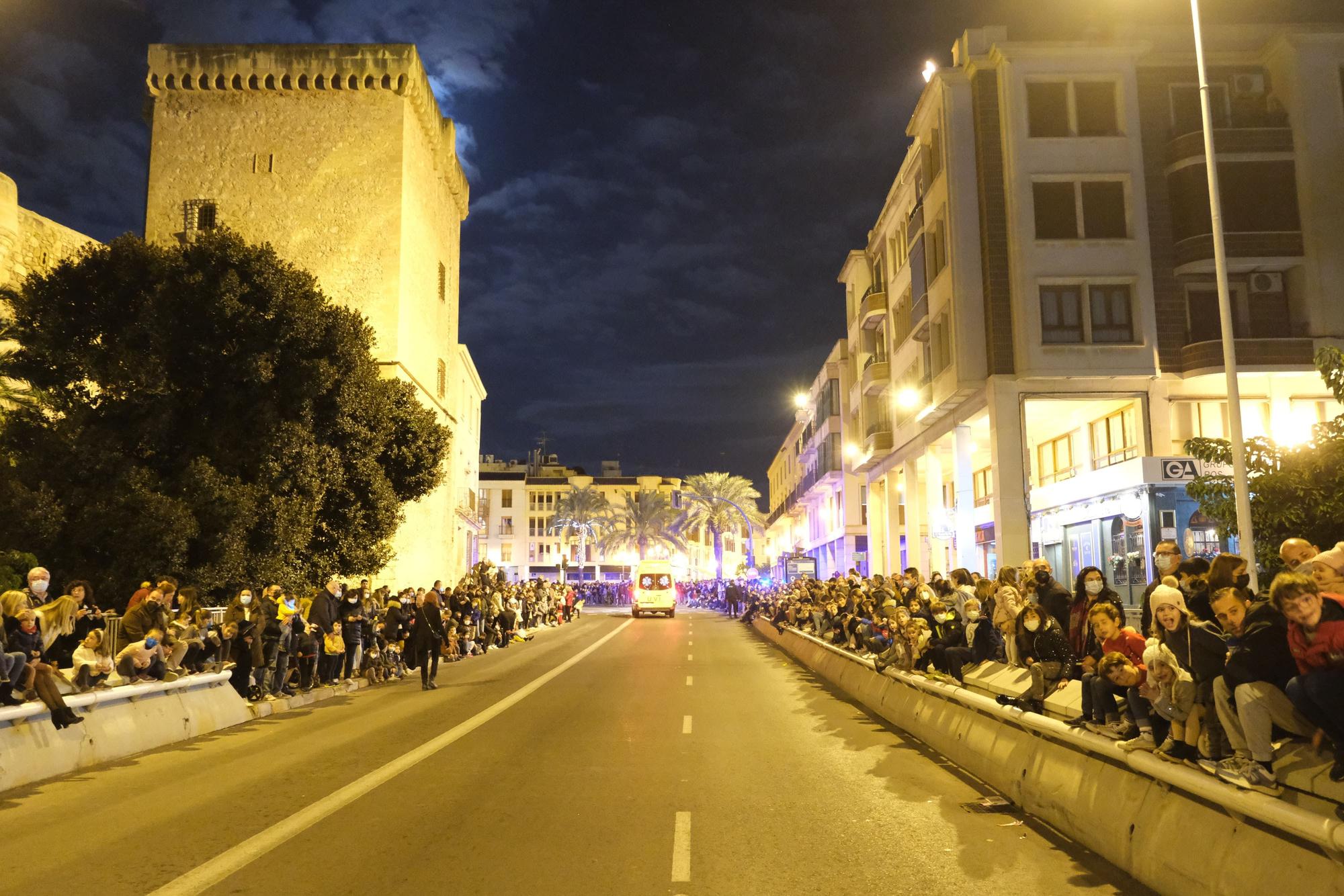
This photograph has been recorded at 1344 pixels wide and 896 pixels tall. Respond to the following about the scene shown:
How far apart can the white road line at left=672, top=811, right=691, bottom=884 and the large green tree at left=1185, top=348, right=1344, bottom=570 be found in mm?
10926

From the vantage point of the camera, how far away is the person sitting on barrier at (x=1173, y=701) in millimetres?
6270

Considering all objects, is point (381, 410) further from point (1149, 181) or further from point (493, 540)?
point (493, 540)

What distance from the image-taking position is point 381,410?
2634 cm

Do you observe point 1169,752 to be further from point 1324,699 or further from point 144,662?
point 144,662

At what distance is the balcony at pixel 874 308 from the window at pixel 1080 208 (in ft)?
41.6

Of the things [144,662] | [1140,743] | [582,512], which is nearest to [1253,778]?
[1140,743]

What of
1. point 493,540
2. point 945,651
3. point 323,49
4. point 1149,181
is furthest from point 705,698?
point 493,540

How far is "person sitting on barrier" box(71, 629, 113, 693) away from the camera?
1165 centimetres

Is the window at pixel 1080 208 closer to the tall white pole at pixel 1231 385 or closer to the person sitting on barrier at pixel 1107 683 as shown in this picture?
the tall white pole at pixel 1231 385

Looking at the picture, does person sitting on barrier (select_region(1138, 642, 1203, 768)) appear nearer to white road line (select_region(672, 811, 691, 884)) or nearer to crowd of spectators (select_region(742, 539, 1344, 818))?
Result: crowd of spectators (select_region(742, 539, 1344, 818))

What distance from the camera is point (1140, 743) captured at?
21.9ft

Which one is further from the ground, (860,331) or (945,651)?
(860,331)

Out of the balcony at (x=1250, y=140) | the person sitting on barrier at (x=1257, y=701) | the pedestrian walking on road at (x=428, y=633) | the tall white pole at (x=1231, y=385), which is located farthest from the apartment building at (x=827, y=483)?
the person sitting on barrier at (x=1257, y=701)

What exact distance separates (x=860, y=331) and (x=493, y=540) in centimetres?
7923
